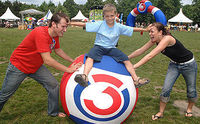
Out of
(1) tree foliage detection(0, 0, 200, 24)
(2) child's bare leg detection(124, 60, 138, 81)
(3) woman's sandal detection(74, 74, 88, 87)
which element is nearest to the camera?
(3) woman's sandal detection(74, 74, 88, 87)

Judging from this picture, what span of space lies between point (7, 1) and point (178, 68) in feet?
296

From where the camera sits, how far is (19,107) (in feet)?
16.1

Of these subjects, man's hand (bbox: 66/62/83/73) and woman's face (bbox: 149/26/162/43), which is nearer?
man's hand (bbox: 66/62/83/73)

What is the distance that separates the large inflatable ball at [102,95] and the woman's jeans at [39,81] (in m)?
0.43

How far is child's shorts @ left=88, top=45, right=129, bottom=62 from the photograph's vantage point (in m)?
3.79

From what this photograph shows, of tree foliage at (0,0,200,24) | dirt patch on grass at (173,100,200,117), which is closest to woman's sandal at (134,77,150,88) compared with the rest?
dirt patch on grass at (173,100,200,117)

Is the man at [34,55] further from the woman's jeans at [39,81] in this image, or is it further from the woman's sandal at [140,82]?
the woman's sandal at [140,82]

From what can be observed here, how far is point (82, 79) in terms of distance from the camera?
11.1 ft

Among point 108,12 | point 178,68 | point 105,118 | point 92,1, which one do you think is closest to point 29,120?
point 105,118

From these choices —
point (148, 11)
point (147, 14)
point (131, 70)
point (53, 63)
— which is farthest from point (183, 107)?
point (147, 14)

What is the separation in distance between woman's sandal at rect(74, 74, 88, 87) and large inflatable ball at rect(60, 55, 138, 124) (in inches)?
4.1

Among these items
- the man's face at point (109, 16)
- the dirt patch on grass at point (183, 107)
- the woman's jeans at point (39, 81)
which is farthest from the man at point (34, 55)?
the dirt patch on grass at point (183, 107)

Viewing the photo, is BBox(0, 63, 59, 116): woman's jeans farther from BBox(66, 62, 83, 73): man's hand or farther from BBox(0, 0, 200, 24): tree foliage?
BBox(0, 0, 200, 24): tree foliage

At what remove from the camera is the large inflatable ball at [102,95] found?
3.47 m
